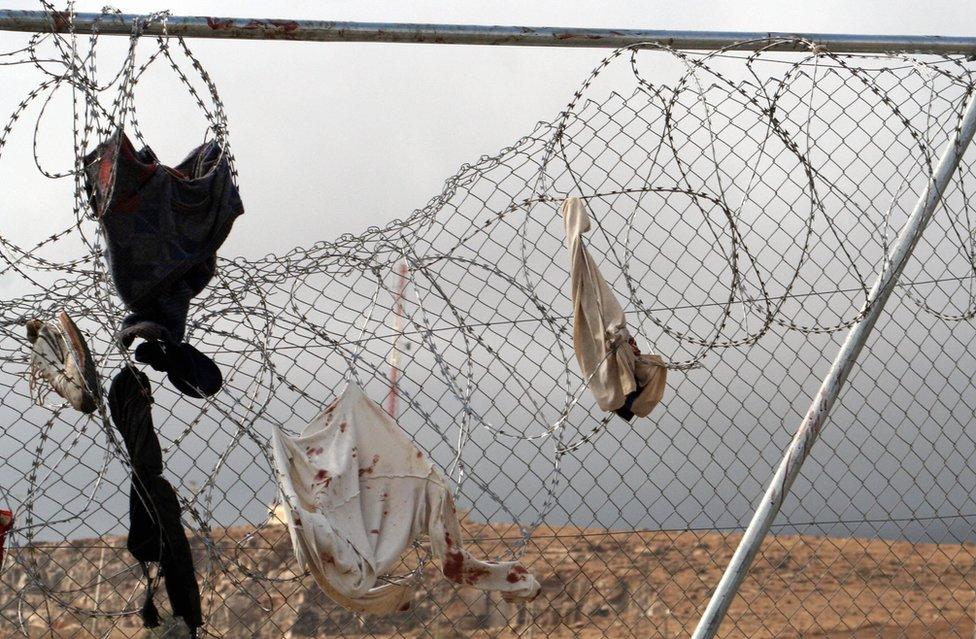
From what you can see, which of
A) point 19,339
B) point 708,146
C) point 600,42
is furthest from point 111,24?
point 708,146

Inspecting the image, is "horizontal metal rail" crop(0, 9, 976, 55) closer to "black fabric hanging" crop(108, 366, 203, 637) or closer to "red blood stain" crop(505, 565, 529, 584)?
"black fabric hanging" crop(108, 366, 203, 637)

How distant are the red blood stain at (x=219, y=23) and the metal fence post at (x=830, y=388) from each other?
6.63 feet

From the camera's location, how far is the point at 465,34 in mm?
3588

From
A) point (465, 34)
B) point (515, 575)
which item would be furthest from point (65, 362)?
point (465, 34)

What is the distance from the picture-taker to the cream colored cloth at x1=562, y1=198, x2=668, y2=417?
11.6ft

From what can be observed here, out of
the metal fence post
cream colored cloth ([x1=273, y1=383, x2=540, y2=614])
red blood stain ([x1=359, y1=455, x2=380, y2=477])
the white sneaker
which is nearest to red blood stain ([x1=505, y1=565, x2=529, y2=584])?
cream colored cloth ([x1=273, y1=383, x2=540, y2=614])

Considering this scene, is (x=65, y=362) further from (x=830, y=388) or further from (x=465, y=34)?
(x=830, y=388)

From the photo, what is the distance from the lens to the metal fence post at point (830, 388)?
12.0 feet

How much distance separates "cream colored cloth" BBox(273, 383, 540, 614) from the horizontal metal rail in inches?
38.9

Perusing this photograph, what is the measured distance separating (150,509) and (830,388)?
6.56ft

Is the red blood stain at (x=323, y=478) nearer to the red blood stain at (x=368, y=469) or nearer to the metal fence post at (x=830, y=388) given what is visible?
the red blood stain at (x=368, y=469)

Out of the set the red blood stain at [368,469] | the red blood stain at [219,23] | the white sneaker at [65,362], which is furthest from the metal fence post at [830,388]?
the red blood stain at [219,23]

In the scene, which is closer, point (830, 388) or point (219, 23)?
point (219, 23)

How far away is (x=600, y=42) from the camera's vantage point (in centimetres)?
378
